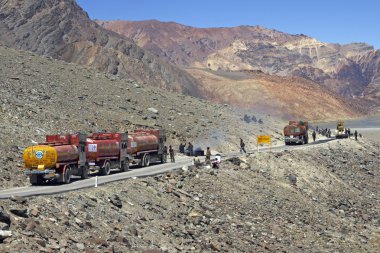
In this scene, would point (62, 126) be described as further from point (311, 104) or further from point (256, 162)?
point (311, 104)

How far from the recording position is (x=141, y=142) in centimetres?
4562

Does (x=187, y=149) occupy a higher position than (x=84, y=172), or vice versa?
(x=84, y=172)

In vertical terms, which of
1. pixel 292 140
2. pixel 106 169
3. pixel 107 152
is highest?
pixel 107 152

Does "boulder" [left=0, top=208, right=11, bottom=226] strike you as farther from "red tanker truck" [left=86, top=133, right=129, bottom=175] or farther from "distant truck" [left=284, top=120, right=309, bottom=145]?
"distant truck" [left=284, top=120, right=309, bottom=145]

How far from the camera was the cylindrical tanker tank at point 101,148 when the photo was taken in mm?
37344

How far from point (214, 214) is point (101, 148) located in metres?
9.43

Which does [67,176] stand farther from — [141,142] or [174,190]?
[141,142]

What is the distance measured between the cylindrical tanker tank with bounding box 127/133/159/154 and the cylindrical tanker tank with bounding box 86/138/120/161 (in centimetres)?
240

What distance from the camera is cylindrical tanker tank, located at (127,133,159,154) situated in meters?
43.7

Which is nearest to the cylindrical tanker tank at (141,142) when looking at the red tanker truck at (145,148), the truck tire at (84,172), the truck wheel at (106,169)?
the red tanker truck at (145,148)

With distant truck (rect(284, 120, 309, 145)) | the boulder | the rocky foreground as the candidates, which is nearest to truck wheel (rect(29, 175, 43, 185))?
the rocky foreground

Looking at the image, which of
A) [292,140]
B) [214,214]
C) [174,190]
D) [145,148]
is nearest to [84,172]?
[174,190]

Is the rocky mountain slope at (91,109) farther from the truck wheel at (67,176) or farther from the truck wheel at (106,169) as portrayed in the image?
the truck wheel at (67,176)

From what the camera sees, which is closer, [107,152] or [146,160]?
[107,152]
